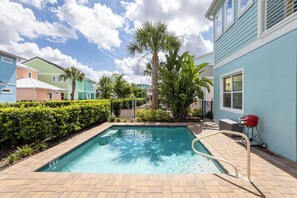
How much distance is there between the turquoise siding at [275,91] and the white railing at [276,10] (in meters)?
0.85

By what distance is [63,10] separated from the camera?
11.6 meters

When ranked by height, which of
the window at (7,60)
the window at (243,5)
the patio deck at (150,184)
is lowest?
the patio deck at (150,184)

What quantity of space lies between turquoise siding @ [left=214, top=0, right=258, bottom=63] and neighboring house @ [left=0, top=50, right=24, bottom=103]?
72.8ft

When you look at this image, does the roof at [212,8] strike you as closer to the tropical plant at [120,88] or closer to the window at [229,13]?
the window at [229,13]

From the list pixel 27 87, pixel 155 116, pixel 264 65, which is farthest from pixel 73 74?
pixel 264 65

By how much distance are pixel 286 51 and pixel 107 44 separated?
17321 mm

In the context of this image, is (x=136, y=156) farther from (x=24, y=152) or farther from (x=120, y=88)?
(x=120, y=88)

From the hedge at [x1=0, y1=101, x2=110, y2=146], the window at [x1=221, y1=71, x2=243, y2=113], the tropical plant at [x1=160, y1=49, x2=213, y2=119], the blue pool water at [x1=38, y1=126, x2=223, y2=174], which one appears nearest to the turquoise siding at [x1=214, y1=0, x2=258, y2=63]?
the window at [x1=221, y1=71, x2=243, y2=113]

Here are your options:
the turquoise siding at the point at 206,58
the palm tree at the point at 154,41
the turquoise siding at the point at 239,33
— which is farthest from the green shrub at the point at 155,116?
the turquoise siding at the point at 206,58

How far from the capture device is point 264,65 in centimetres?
594

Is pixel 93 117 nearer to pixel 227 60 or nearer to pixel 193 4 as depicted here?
pixel 227 60

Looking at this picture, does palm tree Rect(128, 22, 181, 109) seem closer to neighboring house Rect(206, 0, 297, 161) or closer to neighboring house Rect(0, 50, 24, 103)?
neighboring house Rect(206, 0, 297, 161)

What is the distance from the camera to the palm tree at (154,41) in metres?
13.3

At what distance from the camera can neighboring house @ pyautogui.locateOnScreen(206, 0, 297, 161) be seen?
4793 millimetres
